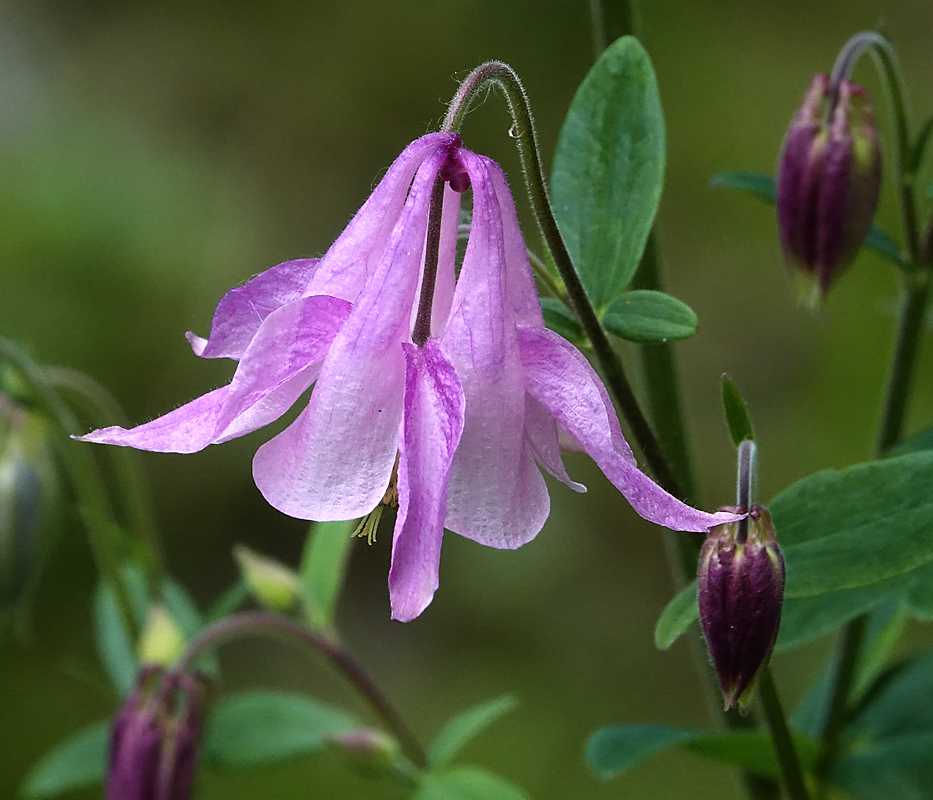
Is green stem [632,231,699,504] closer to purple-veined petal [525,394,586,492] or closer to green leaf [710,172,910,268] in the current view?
green leaf [710,172,910,268]

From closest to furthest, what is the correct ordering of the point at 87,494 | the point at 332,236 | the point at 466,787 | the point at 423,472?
the point at 423,472
the point at 466,787
the point at 87,494
the point at 332,236

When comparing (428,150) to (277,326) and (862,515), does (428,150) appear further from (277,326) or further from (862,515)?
(862,515)

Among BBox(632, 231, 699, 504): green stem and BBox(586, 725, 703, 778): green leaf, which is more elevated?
BBox(632, 231, 699, 504): green stem


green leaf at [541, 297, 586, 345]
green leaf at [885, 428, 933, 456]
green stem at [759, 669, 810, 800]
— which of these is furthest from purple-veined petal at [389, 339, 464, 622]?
green leaf at [885, 428, 933, 456]

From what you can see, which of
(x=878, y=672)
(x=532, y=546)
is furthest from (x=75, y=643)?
(x=878, y=672)

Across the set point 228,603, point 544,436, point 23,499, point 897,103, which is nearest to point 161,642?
point 228,603

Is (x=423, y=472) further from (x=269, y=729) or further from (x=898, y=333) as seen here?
(x=269, y=729)
